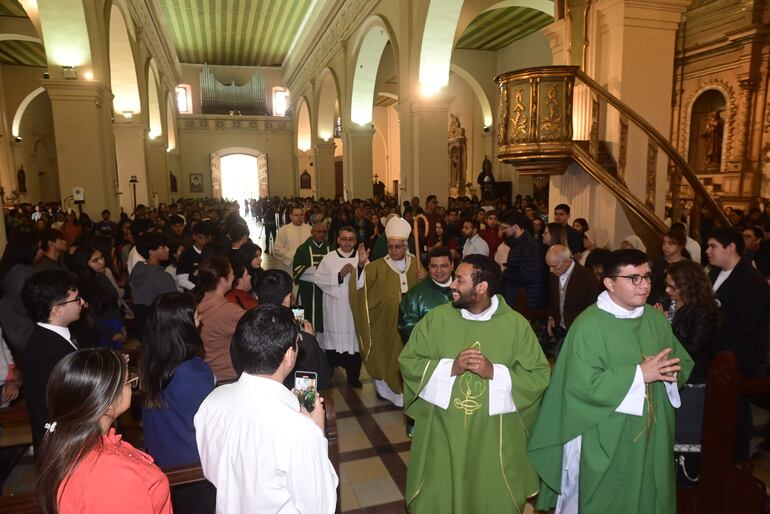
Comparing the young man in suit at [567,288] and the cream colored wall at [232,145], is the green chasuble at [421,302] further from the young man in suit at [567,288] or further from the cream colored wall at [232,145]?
the cream colored wall at [232,145]

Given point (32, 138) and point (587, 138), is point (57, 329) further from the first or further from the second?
point (32, 138)

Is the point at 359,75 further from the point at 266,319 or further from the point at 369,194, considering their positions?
the point at 266,319

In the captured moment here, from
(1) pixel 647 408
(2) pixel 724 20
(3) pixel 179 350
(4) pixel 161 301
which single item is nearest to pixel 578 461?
(1) pixel 647 408

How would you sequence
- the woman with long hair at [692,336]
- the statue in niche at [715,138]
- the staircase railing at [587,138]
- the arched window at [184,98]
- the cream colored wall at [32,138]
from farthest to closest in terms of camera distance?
the arched window at [184,98] → the cream colored wall at [32,138] → the statue in niche at [715,138] → the staircase railing at [587,138] → the woman with long hair at [692,336]

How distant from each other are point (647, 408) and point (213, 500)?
2036mm

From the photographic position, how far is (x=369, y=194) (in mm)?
16781

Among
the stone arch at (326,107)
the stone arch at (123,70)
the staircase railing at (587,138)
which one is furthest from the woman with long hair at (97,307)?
the stone arch at (326,107)

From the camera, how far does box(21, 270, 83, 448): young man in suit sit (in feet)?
8.27

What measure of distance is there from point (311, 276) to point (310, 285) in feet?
0.90

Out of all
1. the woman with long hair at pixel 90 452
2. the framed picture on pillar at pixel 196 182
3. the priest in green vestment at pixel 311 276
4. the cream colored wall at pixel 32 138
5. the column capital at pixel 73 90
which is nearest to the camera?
the woman with long hair at pixel 90 452

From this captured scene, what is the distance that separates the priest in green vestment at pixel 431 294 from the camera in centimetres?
356

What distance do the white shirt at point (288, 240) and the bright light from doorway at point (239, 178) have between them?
2828cm

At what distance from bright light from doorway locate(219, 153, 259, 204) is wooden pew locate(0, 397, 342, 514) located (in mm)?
33933

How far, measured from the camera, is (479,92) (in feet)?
60.8
